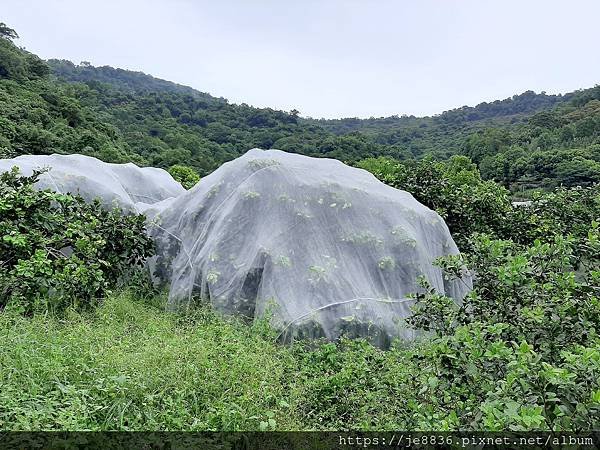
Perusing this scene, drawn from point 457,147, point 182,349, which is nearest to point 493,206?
point 182,349

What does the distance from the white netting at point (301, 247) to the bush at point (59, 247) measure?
0.53m

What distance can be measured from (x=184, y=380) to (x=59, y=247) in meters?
2.65

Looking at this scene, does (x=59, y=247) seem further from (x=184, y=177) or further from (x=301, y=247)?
(x=184, y=177)

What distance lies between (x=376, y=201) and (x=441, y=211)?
76.0 inches

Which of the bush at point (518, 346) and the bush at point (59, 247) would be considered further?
the bush at point (59, 247)

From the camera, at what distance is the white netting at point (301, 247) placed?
4.27m

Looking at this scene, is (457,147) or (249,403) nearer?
(249,403)

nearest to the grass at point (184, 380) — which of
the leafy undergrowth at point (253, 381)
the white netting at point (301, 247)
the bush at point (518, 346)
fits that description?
the leafy undergrowth at point (253, 381)

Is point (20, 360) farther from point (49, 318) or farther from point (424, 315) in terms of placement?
point (424, 315)

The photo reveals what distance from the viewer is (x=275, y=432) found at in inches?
106

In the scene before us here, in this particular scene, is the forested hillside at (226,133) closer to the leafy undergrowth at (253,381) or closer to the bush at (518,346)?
the leafy undergrowth at (253,381)

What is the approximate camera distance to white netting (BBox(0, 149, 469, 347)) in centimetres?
427

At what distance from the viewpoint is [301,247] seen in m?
4.66

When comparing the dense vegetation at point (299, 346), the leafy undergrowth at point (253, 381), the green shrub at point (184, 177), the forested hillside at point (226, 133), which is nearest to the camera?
the leafy undergrowth at point (253, 381)
